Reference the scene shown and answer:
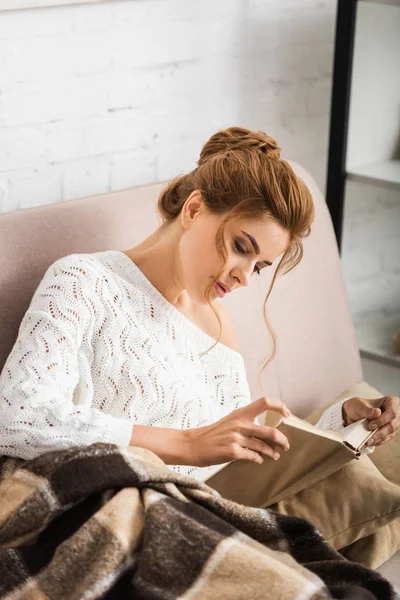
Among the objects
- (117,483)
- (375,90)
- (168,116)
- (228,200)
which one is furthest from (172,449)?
(375,90)

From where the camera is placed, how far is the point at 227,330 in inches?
67.4

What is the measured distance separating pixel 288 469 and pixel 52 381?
394mm

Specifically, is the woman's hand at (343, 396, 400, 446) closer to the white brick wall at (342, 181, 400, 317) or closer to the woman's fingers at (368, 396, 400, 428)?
the woman's fingers at (368, 396, 400, 428)

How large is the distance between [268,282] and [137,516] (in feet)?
2.77

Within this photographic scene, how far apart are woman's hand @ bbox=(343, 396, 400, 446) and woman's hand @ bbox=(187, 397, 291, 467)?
252mm

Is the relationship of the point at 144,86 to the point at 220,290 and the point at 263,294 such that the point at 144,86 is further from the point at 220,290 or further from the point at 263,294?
the point at 220,290

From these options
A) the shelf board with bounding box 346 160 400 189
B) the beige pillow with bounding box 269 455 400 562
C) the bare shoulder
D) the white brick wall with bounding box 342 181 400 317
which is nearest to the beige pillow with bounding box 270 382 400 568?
the beige pillow with bounding box 269 455 400 562

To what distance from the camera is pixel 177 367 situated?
156 centimetres

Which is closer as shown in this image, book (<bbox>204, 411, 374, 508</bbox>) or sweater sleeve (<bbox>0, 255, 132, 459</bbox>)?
sweater sleeve (<bbox>0, 255, 132, 459</bbox>)

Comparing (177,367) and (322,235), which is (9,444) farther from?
(322,235)

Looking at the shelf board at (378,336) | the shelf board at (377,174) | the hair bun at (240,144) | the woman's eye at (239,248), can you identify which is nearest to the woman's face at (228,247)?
the woman's eye at (239,248)

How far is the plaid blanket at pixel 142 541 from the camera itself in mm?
1083

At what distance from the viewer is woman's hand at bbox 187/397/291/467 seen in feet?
4.34

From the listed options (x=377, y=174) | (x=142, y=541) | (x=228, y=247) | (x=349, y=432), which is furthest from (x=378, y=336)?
(x=142, y=541)
